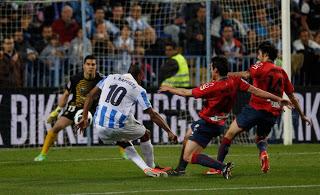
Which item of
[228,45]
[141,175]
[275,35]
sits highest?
[275,35]

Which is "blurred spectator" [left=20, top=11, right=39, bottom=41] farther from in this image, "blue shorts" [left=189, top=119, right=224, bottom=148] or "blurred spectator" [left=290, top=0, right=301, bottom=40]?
"blue shorts" [left=189, top=119, right=224, bottom=148]

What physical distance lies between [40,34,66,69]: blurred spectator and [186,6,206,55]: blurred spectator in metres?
3.21

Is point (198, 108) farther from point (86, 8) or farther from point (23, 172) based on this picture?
point (23, 172)

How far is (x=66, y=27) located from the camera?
26.0m

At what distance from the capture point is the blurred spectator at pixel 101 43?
83.5ft

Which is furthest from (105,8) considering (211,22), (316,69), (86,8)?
(316,69)

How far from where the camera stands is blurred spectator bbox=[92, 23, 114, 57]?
83.5ft

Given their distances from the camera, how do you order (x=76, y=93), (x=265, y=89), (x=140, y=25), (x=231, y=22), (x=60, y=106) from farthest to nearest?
(x=231, y=22) < (x=140, y=25) < (x=60, y=106) < (x=76, y=93) < (x=265, y=89)

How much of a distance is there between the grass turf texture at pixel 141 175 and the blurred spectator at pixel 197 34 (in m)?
4.11

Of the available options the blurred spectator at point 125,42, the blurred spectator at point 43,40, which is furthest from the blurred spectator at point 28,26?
the blurred spectator at point 125,42

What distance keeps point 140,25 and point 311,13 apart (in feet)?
15.3

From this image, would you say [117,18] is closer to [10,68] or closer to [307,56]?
[10,68]

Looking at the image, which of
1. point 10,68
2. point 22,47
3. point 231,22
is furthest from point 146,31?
point 10,68

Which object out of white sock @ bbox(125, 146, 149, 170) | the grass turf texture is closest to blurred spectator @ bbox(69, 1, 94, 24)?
the grass turf texture
